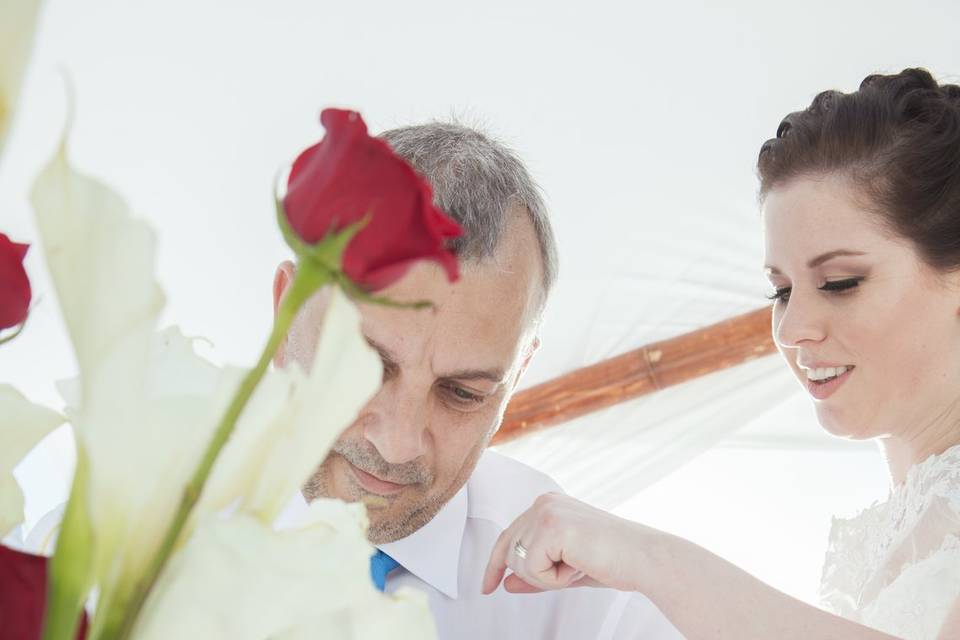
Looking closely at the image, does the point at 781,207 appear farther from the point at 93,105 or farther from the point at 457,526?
the point at 93,105

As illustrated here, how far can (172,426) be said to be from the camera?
1.05ft

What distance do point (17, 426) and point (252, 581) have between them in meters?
0.14

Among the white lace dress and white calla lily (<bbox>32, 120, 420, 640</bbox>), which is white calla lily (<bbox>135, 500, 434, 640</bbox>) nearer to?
white calla lily (<bbox>32, 120, 420, 640</bbox>)

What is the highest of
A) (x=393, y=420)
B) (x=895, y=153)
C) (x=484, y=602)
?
(x=895, y=153)

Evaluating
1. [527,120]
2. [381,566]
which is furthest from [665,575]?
[527,120]

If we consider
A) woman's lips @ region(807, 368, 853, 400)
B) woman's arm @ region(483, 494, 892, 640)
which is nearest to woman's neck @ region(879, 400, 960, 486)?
woman's lips @ region(807, 368, 853, 400)

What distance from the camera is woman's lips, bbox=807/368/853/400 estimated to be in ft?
5.10

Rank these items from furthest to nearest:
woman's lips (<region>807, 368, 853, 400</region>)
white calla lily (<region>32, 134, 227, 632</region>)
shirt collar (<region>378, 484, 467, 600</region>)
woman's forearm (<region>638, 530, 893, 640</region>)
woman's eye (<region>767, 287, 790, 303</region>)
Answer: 1. woman's eye (<region>767, 287, 790, 303</region>)
2. woman's lips (<region>807, 368, 853, 400</region>)
3. shirt collar (<region>378, 484, 467, 600</region>)
4. woman's forearm (<region>638, 530, 893, 640</region>)
5. white calla lily (<region>32, 134, 227, 632</region>)

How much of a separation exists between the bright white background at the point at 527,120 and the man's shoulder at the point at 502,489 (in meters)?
1.35

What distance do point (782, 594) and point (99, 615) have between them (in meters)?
0.87

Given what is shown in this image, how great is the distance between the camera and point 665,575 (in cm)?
104

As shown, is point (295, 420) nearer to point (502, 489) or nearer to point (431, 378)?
point (431, 378)

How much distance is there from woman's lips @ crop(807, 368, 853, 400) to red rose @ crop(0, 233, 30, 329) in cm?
137

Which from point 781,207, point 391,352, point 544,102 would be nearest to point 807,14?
point 544,102
